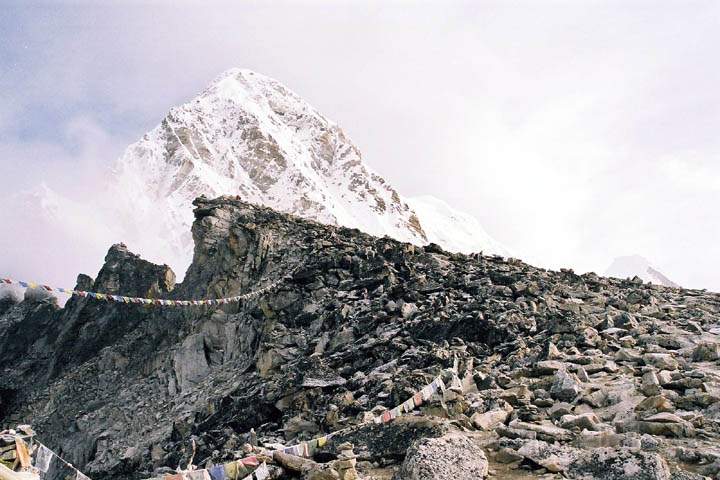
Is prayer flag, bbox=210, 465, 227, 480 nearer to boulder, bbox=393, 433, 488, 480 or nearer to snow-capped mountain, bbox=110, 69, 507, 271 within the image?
boulder, bbox=393, 433, 488, 480

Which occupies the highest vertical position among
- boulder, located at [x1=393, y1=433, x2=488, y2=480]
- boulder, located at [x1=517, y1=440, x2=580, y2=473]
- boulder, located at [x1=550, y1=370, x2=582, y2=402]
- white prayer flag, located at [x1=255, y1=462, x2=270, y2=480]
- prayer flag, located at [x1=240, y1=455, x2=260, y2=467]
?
boulder, located at [x1=550, y1=370, x2=582, y2=402]

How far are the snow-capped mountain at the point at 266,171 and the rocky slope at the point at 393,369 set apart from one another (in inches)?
1997

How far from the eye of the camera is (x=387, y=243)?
29703mm

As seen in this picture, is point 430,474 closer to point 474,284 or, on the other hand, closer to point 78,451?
point 474,284

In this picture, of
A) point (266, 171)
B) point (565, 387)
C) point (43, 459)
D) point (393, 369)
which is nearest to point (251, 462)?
point (43, 459)

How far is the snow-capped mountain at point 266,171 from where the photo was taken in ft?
301

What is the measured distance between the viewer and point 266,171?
98188 mm

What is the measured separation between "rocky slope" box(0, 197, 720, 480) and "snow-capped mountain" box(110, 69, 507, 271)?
50719mm

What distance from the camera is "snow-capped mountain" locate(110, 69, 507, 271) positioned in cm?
9175

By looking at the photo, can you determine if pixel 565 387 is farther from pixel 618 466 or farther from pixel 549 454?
pixel 618 466

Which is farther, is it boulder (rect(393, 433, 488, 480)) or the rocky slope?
the rocky slope

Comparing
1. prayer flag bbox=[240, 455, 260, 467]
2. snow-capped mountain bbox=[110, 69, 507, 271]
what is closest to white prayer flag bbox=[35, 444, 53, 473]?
prayer flag bbox=[240, 455, 260, 467]

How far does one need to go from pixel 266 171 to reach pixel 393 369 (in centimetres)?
8534

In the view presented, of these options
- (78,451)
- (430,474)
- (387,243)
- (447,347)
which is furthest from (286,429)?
(78,451)
